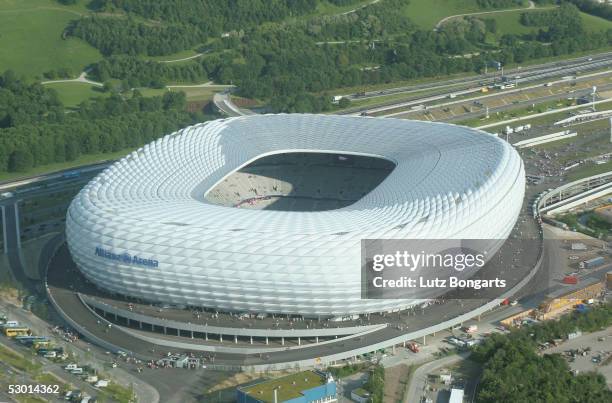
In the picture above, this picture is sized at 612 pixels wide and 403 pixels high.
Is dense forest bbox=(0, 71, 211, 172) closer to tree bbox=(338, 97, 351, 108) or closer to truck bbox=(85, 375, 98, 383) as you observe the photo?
tree bbox=(338, 97, 351, 108)

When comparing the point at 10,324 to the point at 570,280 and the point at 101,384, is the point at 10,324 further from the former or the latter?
the point at 570,280

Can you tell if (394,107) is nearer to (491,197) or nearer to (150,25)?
(150,25)

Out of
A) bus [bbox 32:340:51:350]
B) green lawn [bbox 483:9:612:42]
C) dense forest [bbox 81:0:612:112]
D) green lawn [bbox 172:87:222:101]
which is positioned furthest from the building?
green lawn [bbox 483:9:612:42]

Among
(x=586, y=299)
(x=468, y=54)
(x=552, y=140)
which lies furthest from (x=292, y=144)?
(x=468, y=54)

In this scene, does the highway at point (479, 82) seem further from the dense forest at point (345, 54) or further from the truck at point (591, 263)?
the truck at point (591, 263)

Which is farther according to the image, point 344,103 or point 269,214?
point 344,103

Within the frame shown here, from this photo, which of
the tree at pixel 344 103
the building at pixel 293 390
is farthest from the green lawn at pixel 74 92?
the building at pixel 293 390
